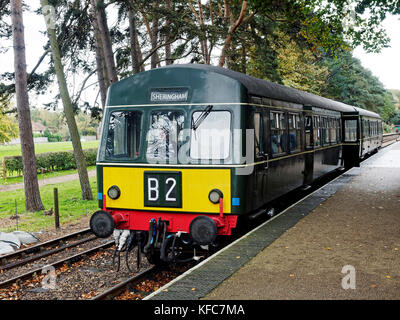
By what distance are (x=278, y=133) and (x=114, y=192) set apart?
3733 mm

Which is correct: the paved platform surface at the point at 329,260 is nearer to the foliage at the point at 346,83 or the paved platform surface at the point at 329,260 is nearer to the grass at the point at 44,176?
the grass at the point at 44,176

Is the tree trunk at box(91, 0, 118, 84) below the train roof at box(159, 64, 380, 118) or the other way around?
the other way around

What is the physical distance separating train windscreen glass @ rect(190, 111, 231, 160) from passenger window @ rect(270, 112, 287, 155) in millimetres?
1960

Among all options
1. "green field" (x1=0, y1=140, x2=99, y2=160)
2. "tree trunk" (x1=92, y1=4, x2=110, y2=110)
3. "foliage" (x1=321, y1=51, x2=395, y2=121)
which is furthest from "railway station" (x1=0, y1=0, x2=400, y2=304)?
"foliage" (x1=321, y1=51, x2=395, y2=121)

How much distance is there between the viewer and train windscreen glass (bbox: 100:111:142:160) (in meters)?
7.84

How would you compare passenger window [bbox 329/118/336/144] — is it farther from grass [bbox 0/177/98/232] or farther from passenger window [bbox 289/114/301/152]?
grass [bbox 0/177/98/232]

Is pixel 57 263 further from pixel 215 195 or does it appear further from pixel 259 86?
pixel 259 86

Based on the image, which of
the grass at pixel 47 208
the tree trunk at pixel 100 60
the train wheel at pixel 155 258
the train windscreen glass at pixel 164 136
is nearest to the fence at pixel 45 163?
the grass at pixel 47 208

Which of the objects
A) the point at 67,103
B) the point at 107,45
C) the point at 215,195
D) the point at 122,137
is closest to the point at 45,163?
the point at 67,103

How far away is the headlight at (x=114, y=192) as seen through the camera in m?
7.85

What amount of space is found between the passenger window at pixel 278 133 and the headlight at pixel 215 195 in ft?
7.45

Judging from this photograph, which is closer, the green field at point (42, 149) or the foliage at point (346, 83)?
the green field at point (42, 149)

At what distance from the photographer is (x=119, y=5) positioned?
17047 mm

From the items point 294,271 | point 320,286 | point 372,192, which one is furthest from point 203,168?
point 372,192
